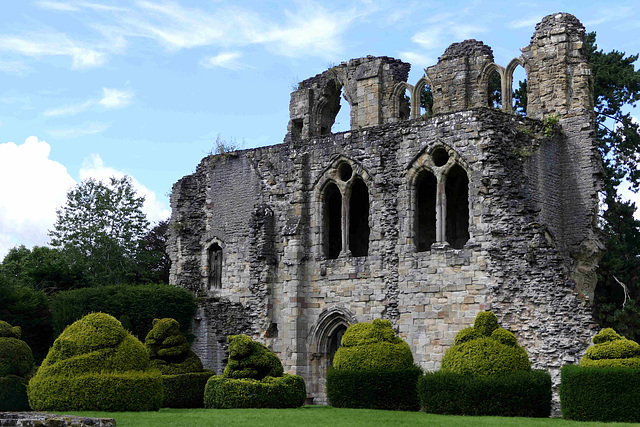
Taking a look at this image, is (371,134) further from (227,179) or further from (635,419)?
(635,419)

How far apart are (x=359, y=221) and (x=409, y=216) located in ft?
17.6

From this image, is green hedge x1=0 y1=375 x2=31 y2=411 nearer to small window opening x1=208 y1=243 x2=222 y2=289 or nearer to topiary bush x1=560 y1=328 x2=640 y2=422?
small window opening x1=208 y1=243 x2=222 y2=289

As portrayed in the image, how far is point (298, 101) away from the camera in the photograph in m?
35.5

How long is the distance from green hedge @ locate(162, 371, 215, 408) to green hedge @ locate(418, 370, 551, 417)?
23.2ft

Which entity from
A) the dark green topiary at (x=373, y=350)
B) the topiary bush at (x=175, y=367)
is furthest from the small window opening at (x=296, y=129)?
the dark green topiary at (x=373, y=350)

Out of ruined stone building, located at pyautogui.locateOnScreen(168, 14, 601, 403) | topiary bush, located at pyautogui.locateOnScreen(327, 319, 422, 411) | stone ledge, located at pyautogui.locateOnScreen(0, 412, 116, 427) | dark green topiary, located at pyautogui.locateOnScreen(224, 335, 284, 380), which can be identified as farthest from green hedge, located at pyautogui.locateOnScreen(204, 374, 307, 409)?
stone ledge, located at pyautogui.locateOnScreen(0, 412, 116, 427)

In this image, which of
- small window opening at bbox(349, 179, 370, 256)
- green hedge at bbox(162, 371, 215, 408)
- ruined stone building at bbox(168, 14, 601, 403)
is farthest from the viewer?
small window opening at bbox(349, 179, 370, 256)

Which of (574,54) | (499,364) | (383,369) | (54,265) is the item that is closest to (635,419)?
(499,364)

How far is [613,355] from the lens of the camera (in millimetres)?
19609

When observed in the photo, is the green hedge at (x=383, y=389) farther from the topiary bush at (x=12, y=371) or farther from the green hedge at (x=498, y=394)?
the topiary bush at (x=12, y=371)

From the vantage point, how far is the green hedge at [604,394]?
18.9 m

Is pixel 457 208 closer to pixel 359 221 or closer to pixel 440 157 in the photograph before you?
pixel 440 157

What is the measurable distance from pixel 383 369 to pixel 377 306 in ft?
18.3

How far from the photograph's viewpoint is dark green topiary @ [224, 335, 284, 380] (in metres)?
22.6
